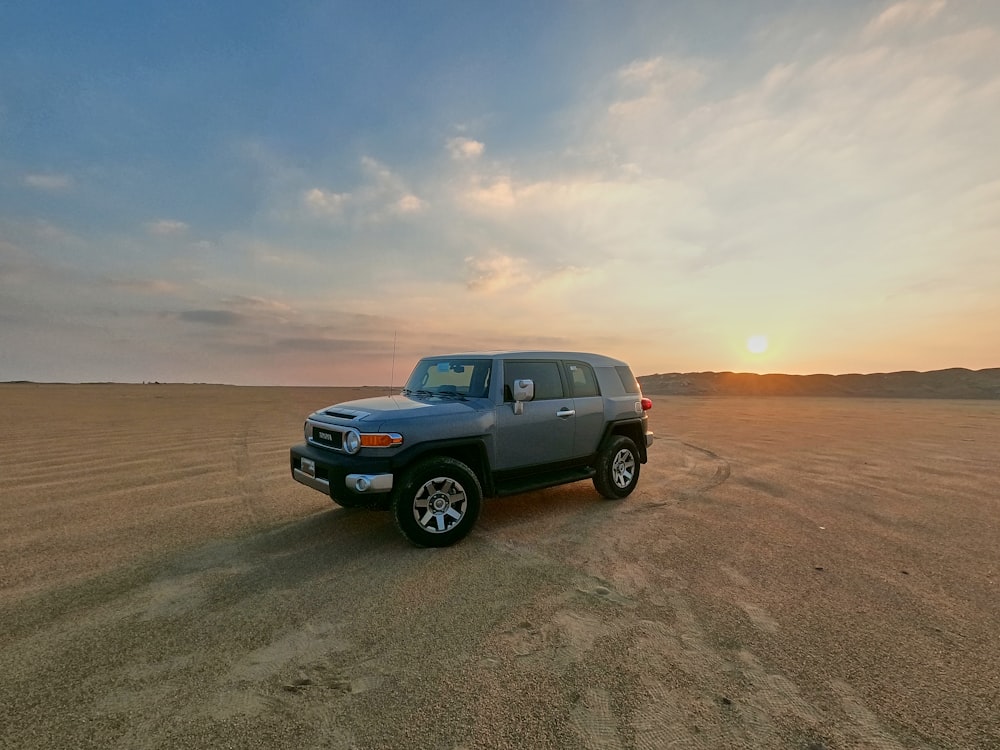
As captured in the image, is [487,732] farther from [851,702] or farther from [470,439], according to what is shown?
[470,439]

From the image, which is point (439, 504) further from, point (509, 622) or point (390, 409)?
point (509, 622)

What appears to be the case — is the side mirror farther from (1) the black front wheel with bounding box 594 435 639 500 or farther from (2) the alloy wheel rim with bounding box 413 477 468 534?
(1) the black front wheel with bounding box 594 435 639 500

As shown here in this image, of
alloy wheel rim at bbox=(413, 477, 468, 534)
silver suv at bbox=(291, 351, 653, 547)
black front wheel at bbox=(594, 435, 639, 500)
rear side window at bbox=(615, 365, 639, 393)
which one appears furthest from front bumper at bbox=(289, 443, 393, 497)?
rear side window at bbox=(615, 365, 639, 393)

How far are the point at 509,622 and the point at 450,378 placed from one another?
127 inches

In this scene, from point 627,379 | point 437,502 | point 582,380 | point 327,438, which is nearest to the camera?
point 437,502

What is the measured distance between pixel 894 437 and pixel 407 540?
14.1 m

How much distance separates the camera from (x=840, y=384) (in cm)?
4747

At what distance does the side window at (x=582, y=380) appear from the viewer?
6.42 m

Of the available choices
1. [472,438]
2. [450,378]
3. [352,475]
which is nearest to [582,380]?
[450,378]

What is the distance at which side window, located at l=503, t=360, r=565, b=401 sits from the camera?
18.9 feet

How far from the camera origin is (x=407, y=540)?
5.00m

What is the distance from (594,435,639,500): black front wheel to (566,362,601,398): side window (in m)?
0.76

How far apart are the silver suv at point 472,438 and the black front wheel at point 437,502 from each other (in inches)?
0.4

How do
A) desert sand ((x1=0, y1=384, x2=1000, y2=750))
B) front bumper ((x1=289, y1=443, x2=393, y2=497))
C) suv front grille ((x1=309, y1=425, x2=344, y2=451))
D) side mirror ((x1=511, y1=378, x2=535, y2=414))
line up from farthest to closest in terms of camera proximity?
side mirror ((x1=511, y1=378, x2=535, y2=414))
suv front grille ((x1=309, y1=425, x2=344, y2=451))
front bumper ((x1=289, y1=443, x2=393, y2=497))
desert sand ((x1=0, y1=384, x2=1000, y2=750))
